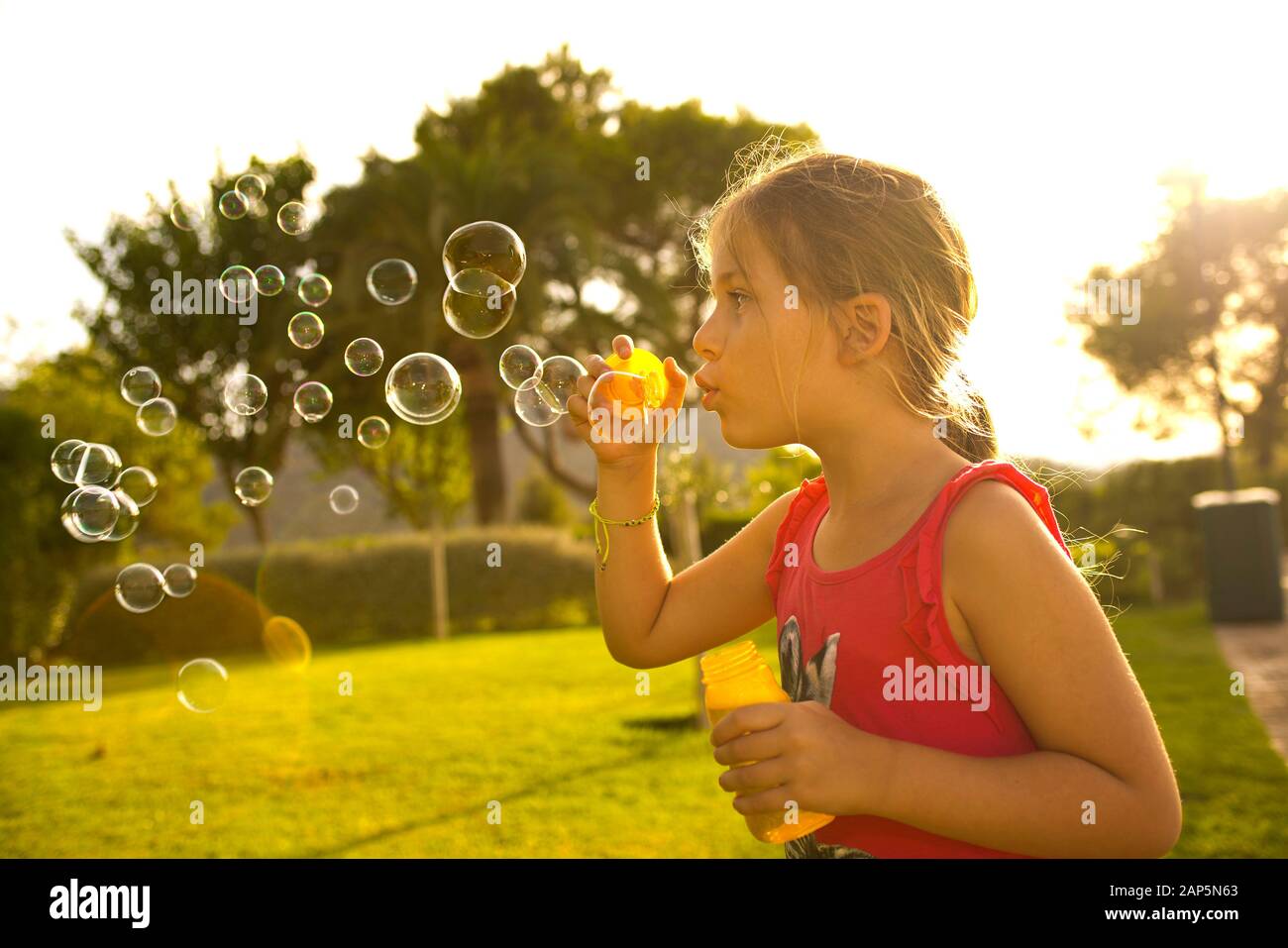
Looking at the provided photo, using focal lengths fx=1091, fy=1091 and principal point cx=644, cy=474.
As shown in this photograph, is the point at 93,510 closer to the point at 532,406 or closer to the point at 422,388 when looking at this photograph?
the point at 422,388

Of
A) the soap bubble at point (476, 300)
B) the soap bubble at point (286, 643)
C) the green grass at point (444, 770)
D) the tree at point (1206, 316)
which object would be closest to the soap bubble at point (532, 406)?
the soap bubble at point (476, 300)

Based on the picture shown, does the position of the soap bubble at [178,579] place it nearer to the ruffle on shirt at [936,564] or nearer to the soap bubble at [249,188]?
the soap bubble at [249,188]

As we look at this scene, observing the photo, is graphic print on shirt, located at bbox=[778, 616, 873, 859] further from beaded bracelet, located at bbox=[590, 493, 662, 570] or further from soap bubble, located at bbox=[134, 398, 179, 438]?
soap bubble, located at bbox=[134, 398, 179, 438]

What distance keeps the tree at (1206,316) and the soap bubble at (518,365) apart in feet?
87.3

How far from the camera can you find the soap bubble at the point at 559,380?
272cm

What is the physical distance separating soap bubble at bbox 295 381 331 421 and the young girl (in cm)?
263

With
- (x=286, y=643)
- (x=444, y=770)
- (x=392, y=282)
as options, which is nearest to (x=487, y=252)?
(x=392, y=282)

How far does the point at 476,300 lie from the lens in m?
3.38

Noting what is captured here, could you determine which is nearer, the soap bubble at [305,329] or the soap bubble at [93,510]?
the soap bubble at [93,510]

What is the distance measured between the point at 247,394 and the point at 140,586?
1016 millimetres

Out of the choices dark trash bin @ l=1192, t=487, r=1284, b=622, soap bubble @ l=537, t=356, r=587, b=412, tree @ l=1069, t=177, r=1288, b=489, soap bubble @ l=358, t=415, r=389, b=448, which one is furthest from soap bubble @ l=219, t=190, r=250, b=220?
tree @ l=1069, t=177, r=1288, b=489

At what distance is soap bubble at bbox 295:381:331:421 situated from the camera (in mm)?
4238

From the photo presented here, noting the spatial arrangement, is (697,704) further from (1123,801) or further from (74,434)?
(74,434)
